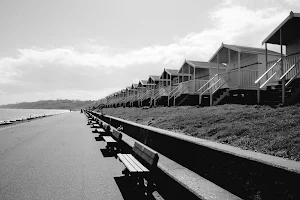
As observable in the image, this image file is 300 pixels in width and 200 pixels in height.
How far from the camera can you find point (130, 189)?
16.7 ft

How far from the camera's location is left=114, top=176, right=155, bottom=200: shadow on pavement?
4668 mm

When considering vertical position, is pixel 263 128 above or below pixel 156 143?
above

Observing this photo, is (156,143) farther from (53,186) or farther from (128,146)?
(53,186)

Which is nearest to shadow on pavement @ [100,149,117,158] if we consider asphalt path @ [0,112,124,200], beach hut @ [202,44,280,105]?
asphalt path @ [0,112,124,200]

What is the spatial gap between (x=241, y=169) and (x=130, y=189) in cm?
232

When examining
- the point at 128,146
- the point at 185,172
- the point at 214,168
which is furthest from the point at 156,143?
the point at 214,168

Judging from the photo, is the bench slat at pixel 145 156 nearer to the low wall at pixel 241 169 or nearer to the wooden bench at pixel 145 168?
the wooden bench at pixel 145 168

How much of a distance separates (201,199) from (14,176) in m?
4.51

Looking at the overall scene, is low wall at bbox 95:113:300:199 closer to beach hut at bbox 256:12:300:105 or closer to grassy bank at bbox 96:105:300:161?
grassy bank at bbox 96:105:300:161

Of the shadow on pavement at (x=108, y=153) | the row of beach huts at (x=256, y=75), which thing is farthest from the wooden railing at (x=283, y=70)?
the shadow on pavement at (x=108, y=153)

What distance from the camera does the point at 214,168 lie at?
15.0 ft

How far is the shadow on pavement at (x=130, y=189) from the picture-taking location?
467 cm

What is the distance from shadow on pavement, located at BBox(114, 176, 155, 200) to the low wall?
1.17m

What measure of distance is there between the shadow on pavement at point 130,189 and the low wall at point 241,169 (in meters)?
1.17
